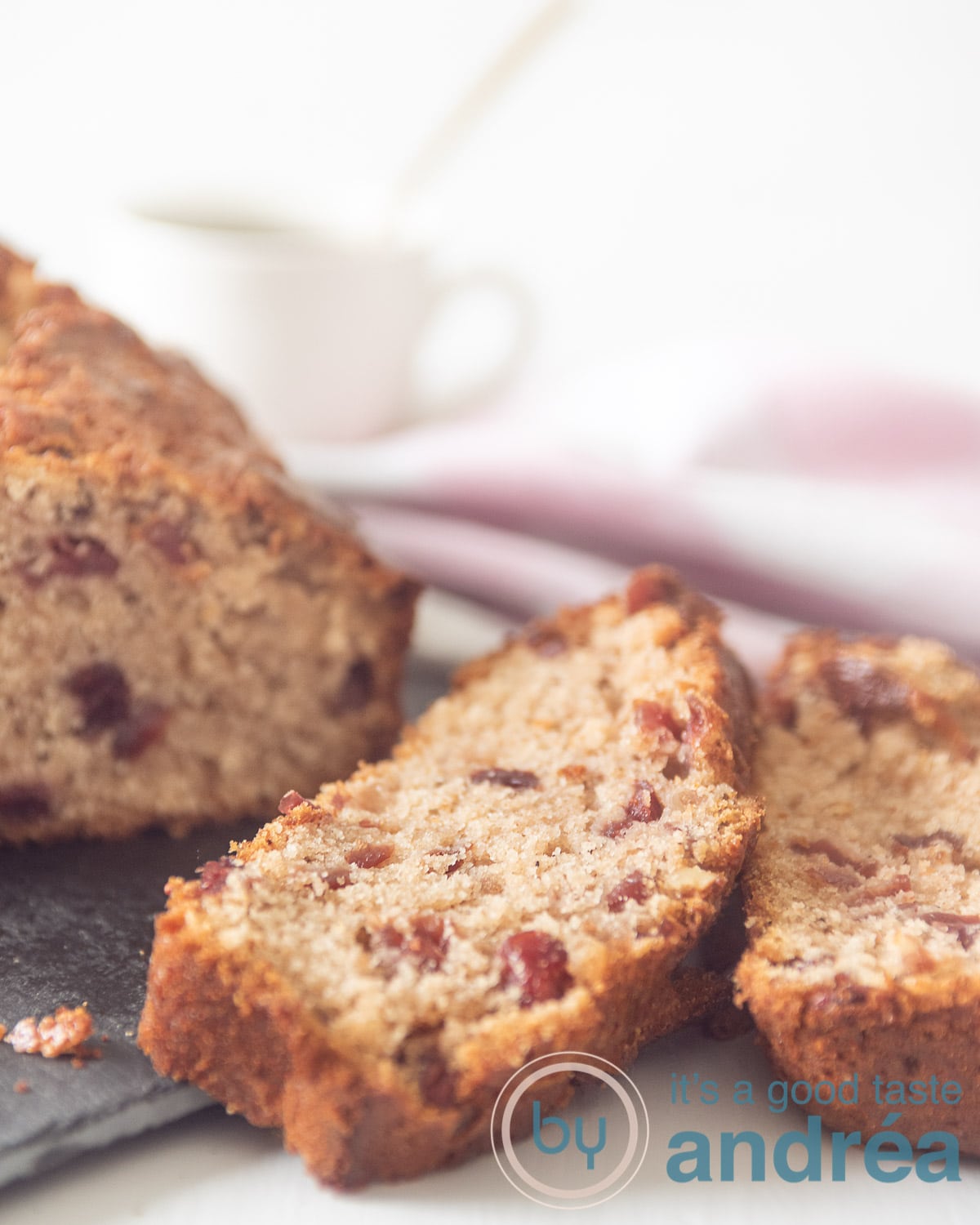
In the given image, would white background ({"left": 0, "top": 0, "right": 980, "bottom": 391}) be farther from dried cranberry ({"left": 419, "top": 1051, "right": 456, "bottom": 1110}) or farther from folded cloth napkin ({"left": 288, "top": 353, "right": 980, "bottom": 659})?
dried cranberry ({"left": 419, "top": 1051, "right": 456, "bottom": 1110})

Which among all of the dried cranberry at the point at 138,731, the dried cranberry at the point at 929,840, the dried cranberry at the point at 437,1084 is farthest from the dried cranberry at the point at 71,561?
the dried cranberry at the point at 929,840

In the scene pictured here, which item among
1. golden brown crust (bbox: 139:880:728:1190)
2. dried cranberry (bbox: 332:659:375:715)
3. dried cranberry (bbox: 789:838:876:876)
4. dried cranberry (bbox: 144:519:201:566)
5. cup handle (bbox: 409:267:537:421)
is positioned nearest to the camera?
golden brown crust (bbox: 139:880:728:1190)

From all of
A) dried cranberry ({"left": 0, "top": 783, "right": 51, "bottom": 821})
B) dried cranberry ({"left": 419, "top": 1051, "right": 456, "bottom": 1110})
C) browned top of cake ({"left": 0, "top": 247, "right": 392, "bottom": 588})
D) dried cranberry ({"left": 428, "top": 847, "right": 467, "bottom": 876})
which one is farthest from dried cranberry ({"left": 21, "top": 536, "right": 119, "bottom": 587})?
dried cranberry ({"left": 419, "top": 1051, "right": 456, "bottom": 1110})

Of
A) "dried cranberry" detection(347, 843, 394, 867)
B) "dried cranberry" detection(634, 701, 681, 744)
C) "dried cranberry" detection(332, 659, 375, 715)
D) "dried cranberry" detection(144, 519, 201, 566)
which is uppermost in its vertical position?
"dried cranberry" detection(144, 519, 201, 566)

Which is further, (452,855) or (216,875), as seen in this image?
(452,855)

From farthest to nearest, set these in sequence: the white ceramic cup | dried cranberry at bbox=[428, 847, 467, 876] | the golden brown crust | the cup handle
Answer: the cup handle
the white ceramic cup
dried cranberry at bbox=[428, 847, 467, 876]
the golden brown crust

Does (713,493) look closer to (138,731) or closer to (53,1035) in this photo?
(138,731)

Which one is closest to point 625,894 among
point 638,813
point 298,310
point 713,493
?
point 638,813

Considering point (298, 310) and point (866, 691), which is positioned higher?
point (298, 310)
